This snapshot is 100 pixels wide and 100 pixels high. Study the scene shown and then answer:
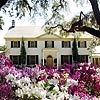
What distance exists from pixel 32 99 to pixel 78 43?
5174 centimetres

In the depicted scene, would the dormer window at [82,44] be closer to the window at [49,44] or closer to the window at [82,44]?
the window at [82,44]

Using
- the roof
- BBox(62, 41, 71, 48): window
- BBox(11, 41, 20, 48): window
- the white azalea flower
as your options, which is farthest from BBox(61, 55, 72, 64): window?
the white azalea flower

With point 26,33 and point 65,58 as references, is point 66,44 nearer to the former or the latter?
point 65,58

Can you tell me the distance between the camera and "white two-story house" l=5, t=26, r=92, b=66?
5578 centimetres

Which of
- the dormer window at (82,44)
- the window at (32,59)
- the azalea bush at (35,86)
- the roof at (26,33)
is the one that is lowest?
the window at (32,59)

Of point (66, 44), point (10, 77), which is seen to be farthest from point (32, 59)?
point (10, 77)

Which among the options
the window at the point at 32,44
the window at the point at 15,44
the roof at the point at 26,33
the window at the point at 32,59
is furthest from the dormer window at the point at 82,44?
the window at the point at 15,44

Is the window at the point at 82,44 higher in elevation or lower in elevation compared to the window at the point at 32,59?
higher

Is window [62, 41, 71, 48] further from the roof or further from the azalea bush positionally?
the azalea bush

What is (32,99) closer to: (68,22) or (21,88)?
(21,88)

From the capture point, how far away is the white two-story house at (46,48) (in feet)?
183

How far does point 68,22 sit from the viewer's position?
24.2 metres

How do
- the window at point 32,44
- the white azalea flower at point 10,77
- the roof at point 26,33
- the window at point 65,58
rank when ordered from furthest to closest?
the roof at point 26,33 → the window at point 32,44 → the window at point 65,58 → the white azalea flower at point 10,77

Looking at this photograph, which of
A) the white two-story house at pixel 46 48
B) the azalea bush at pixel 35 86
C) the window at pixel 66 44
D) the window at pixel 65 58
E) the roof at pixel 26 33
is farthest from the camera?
the roof at pixel 26 33
